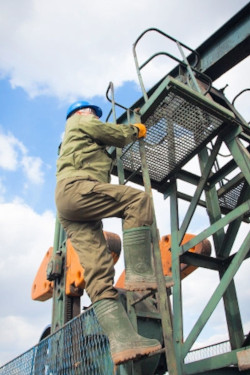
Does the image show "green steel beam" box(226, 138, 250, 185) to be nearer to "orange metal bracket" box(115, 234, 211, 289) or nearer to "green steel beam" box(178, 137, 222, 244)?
"green steel beam" box(178, 137, 222, 244)

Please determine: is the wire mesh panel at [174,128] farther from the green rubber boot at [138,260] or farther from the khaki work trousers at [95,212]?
the green rubber boot at [138,260]

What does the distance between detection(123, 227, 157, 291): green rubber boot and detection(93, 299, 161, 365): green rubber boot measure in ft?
0.80

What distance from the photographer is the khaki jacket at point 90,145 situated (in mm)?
3650

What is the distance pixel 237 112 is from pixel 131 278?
3.91 meters

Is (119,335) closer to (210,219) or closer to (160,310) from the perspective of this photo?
(160,310)

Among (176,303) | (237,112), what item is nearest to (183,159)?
(237,112)

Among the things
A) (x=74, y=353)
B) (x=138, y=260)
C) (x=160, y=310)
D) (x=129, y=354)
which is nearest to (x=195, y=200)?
(x=138, y=260)

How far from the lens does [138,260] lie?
3.17 metres

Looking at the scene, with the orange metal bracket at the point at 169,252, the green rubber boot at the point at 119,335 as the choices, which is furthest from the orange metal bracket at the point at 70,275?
the green rubber boot at the point at 119,335

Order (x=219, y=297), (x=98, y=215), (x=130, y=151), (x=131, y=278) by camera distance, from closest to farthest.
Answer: (x=131, y=278)
(x=98, y=215)
(x=219, y=297)
(x=130, y=151)

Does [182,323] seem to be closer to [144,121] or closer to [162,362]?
[162,362]

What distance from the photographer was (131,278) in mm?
3100

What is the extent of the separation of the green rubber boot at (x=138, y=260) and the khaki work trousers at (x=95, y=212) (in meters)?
0.09

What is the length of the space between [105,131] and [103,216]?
33.7 inches
